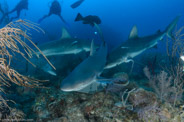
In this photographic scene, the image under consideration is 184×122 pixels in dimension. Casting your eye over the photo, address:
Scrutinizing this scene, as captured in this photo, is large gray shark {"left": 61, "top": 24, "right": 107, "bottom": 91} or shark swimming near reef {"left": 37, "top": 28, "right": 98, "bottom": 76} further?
shark swimming near reef {"left": 37, "top": 28, "right": 98, "bottom": 76}

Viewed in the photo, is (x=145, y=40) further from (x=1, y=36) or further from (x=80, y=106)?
(x=1, y=36)

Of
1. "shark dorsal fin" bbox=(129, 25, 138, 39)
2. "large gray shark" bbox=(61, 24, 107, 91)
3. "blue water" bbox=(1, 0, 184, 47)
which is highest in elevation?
"blue water" bbox=(1, 0, 184, 47)

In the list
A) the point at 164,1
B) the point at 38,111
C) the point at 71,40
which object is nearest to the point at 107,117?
the point at 38,111

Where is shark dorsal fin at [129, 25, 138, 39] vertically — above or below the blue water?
below

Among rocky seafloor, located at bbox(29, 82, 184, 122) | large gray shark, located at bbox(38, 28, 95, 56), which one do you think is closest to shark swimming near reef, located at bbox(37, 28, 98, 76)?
large gray shark, located at bbox(38, 28, 95, 56)

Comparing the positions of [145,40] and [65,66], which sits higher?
[145,40]

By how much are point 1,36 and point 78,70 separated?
206 cm

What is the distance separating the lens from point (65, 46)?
6.93 metres

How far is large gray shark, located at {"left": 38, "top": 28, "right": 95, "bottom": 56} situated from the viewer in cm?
Result: 651

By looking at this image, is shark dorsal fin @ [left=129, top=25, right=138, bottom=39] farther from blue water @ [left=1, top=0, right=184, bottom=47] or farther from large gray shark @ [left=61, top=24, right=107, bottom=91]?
blue water @ [left=1, top=0, right=184, bottom=47]

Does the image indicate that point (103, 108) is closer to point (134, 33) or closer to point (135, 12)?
point (134, 33)

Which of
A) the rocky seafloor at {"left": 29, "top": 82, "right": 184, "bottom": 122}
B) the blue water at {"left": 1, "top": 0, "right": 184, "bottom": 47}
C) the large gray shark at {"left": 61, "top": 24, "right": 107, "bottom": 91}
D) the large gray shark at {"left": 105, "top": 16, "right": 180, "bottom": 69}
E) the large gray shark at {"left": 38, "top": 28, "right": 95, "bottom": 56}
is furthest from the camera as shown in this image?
the blue water at {"left": 1, "top": 0, "right": 184, "bottom": 47}

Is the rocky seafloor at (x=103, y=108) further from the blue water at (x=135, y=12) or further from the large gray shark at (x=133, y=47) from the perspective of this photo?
the blue water at (x=135, y=12)

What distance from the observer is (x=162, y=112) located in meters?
2.96
